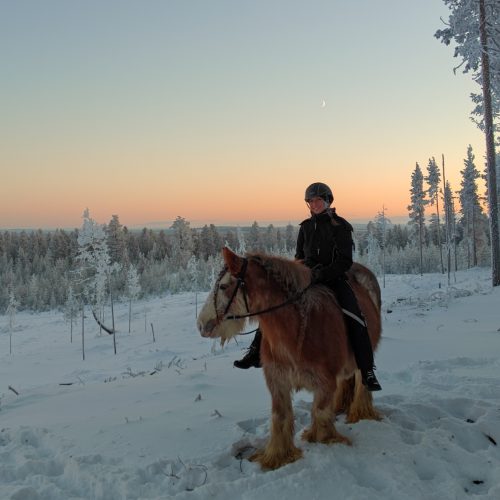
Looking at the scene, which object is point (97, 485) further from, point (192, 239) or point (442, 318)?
point (192, 239)

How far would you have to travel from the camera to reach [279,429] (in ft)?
14.1

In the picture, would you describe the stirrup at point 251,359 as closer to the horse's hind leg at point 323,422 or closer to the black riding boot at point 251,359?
the black riding boot at point 251,359

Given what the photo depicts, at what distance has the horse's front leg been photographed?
4.20m

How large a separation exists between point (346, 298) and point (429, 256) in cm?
8468

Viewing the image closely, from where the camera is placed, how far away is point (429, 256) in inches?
3231

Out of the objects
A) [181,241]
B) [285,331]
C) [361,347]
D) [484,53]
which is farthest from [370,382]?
[181,241]

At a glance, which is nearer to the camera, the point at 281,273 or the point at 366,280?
the point at 281,273

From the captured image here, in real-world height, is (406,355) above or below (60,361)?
above

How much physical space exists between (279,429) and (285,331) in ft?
3.44

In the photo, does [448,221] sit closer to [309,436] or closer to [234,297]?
[309,436]

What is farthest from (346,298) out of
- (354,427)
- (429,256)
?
(429,256)

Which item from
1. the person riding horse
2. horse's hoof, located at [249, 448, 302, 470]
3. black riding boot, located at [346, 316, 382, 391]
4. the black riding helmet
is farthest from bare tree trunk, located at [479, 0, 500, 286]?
horse's hoof, located at [249, 448, 302, 470]

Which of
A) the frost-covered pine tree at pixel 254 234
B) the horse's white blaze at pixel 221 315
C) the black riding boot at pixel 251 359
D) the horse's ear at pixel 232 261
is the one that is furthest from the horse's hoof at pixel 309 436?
the frost-covered pine tree at pixel 254 234

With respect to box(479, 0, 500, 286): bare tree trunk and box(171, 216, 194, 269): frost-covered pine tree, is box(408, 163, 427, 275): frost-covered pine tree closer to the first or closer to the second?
box(479, 0, 500, 286): bare tree trunk
